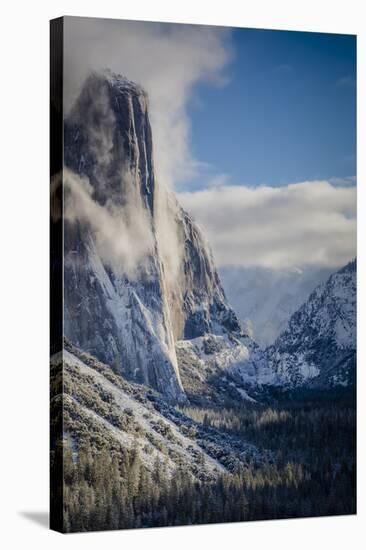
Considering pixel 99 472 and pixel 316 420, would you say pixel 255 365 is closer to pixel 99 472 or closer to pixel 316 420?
pixel 316 420

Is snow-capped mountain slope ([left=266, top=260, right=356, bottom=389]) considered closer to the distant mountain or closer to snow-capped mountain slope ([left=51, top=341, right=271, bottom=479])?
the distant mountain

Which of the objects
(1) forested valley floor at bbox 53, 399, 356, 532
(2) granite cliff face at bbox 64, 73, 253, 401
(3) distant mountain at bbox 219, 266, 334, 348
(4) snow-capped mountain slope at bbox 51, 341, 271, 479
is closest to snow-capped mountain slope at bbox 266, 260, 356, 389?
(3) distant mountain at bbox 219, 266, 334, 348

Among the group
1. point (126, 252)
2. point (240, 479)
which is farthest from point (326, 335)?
point (126, 252)

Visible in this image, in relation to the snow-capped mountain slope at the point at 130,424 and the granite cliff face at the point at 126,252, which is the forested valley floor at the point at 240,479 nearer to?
the snow-capped mountain slope at the point at 130,424

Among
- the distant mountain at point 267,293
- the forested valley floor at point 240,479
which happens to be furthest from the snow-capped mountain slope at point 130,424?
the distant mountain at point 267,293

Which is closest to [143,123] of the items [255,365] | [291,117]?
[291,117]
